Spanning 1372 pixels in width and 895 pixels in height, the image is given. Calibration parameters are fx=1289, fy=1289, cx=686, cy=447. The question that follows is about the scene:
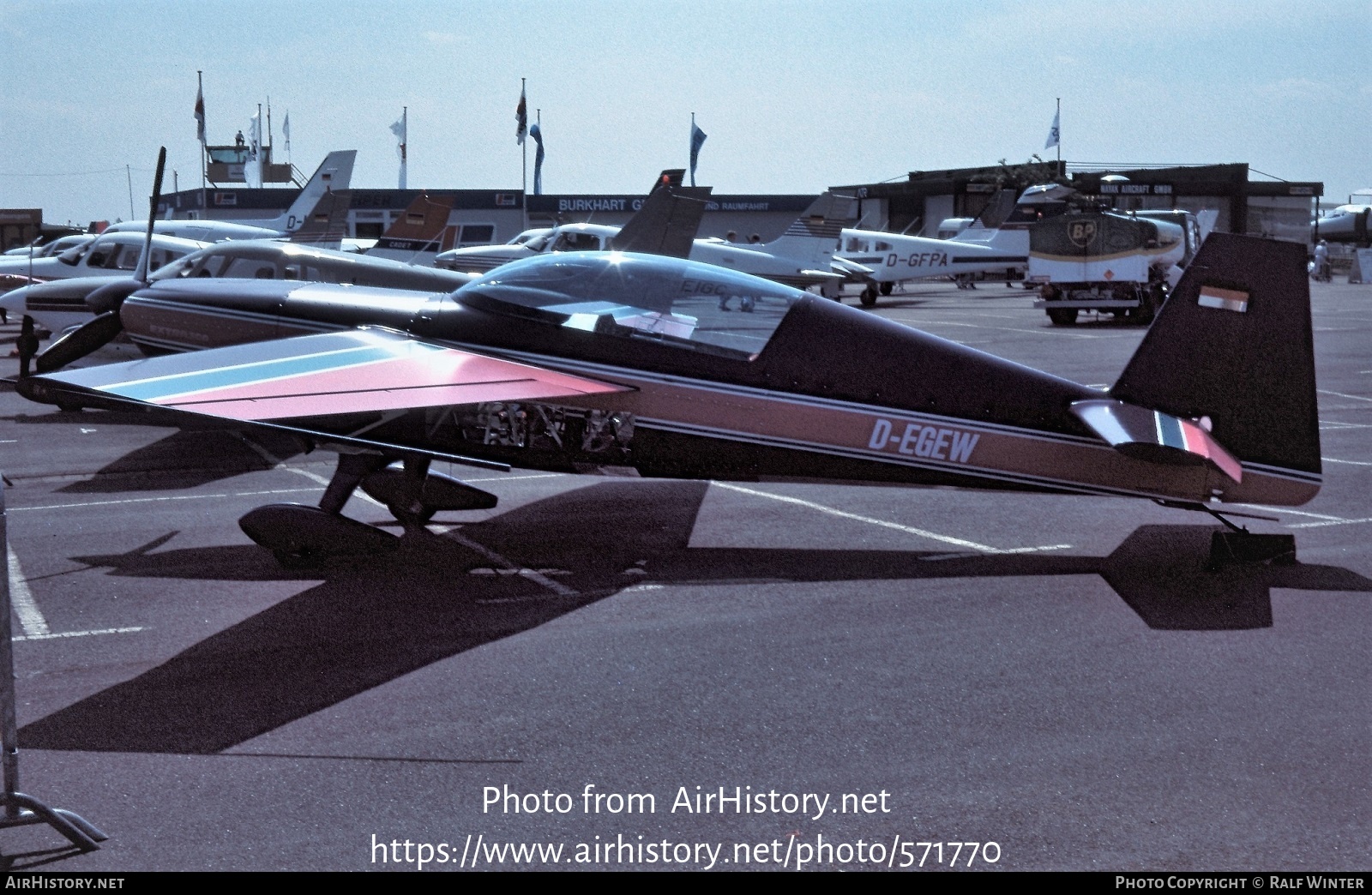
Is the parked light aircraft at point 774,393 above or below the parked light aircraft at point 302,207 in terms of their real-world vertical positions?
below

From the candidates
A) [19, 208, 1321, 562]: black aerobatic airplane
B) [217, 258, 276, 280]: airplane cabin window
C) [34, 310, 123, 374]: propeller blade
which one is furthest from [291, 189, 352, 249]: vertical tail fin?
[19, 208, 1321, 562]: black aerobatic airplane

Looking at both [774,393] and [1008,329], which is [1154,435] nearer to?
[774,393]

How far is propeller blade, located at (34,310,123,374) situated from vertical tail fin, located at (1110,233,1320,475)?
8.76 metres

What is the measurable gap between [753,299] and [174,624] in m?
4.17

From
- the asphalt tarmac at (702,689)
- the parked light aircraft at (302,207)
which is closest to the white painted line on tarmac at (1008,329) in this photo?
the parked light aircraft at (302,207)

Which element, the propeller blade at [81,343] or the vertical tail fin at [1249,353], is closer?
the vertical tail fin at [1249,353]

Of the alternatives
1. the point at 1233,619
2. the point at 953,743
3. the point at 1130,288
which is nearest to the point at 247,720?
the point at 953,743

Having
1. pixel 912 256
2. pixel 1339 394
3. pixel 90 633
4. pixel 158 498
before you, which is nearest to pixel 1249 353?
pixel 90 633

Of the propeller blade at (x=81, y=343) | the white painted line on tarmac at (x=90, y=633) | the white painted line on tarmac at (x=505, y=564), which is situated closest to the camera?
the white painted line on tarmac at (x=90, y=633)

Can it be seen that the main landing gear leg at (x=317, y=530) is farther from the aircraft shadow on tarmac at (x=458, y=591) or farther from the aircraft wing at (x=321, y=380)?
the aircraft wing at (x=321, y=380)

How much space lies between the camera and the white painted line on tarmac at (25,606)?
713cm

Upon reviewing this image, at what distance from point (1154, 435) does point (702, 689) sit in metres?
3.46

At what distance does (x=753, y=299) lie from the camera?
344 inches

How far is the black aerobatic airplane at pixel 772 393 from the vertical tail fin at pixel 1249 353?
0.04 feet
